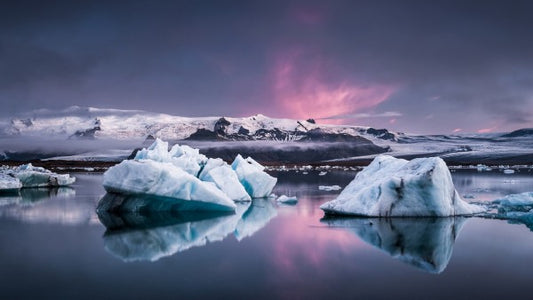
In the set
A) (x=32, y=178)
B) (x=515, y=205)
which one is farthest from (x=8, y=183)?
(x=515, y=205)

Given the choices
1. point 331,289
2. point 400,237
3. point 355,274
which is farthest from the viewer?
point 400,237

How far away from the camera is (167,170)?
13250mm

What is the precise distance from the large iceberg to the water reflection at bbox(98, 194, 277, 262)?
2.67 metres

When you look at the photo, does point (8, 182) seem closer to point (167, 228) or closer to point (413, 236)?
point (167, 228)

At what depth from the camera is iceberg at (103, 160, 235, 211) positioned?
1297 cm

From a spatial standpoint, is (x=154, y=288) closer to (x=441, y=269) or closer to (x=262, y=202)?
(x=441, y=269)

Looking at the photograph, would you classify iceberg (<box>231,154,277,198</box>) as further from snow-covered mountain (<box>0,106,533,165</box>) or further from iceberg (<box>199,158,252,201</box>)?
snow-covered mountain (<box>0,106,533,165</box>)

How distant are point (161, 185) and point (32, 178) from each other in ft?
54.7

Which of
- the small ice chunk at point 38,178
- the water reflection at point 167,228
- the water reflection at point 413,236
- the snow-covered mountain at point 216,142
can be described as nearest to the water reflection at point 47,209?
the water reflection at point 167,228

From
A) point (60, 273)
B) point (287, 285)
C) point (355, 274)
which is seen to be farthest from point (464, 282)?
point (60, 273)

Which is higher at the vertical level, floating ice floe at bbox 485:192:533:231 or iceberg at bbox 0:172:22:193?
iceberg at bbox 0:172:22:193

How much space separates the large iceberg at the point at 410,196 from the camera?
11.6 m

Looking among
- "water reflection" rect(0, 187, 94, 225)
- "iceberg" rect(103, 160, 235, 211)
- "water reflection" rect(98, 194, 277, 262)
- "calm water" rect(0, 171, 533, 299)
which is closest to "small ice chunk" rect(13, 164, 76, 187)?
"water reflection" rect(0, 187, 94, 225)

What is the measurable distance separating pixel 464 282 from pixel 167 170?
882cm
